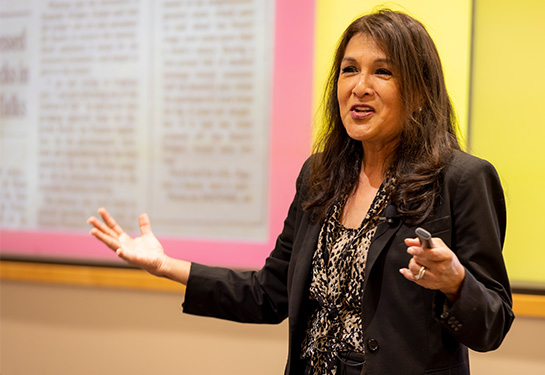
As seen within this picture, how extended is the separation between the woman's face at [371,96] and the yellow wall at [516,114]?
2.11 ft

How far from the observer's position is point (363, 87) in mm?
1371

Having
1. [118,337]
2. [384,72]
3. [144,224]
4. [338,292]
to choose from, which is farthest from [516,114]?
[118,337]

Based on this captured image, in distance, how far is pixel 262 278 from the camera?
160cm

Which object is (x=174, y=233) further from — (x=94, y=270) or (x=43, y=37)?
(x=43, y=37)

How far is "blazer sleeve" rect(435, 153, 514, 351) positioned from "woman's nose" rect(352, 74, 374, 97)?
25 centimetres

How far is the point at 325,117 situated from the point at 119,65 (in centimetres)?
113

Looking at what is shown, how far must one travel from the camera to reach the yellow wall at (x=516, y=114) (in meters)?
1.88

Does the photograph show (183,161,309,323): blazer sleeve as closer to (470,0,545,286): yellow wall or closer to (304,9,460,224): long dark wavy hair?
(304,9,460,224): long dark wavy hair

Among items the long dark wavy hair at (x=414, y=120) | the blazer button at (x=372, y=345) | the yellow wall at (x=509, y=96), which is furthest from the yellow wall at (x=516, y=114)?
the blazer button at (x=372, y=345)

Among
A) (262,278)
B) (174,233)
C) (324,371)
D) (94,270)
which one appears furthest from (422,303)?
(94,270)

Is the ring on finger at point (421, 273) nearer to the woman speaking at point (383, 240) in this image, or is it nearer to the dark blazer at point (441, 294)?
the woman speaking at point (383, 240)

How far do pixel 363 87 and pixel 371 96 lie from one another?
27mm

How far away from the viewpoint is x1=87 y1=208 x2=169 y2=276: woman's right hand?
5.07ft

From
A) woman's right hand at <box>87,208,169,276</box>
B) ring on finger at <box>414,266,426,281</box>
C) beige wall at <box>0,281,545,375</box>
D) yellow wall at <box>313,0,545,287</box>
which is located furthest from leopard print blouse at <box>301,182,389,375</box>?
beige wall at <box>0,281,545,375</box>
